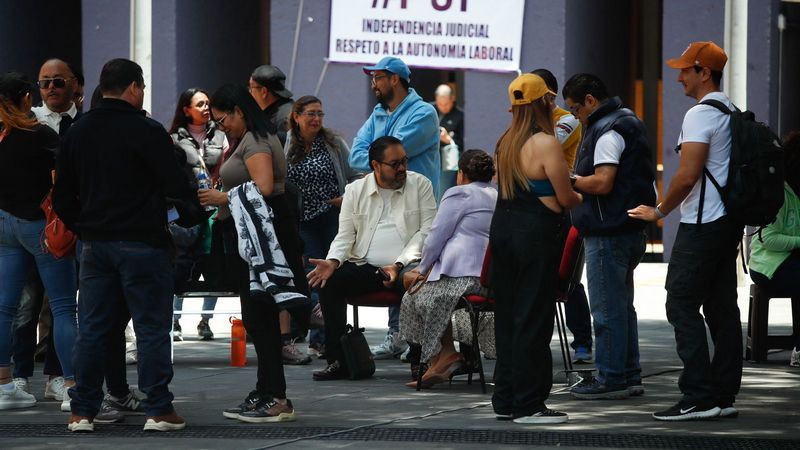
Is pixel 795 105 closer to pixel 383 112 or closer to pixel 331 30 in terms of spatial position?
pixel 331 30

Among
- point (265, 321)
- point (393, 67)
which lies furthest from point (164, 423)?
point (393, 67)

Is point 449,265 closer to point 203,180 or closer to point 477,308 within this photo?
point 477,308

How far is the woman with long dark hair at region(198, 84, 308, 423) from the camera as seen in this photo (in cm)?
798

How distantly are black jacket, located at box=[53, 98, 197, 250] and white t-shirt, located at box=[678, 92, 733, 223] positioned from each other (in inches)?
104

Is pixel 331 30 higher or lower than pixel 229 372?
higher

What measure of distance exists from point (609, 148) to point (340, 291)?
7.39 ft

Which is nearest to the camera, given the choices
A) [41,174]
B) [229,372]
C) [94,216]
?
[94,216]

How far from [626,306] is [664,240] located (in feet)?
29.1

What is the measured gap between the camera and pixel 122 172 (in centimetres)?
760

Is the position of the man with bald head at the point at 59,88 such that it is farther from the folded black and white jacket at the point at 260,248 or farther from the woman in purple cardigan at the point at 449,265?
the woman in purple cardigan at the point at 449,265

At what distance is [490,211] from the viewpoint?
30.9 feet

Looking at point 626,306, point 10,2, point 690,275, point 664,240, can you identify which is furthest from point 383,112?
point 10,2

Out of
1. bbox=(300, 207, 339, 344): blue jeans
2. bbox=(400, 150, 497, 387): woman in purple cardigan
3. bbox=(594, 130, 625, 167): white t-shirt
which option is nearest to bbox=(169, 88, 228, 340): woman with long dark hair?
bbox=(300, 207, 339, 344): blue jeans

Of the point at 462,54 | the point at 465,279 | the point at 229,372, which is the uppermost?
the point at 462,54
